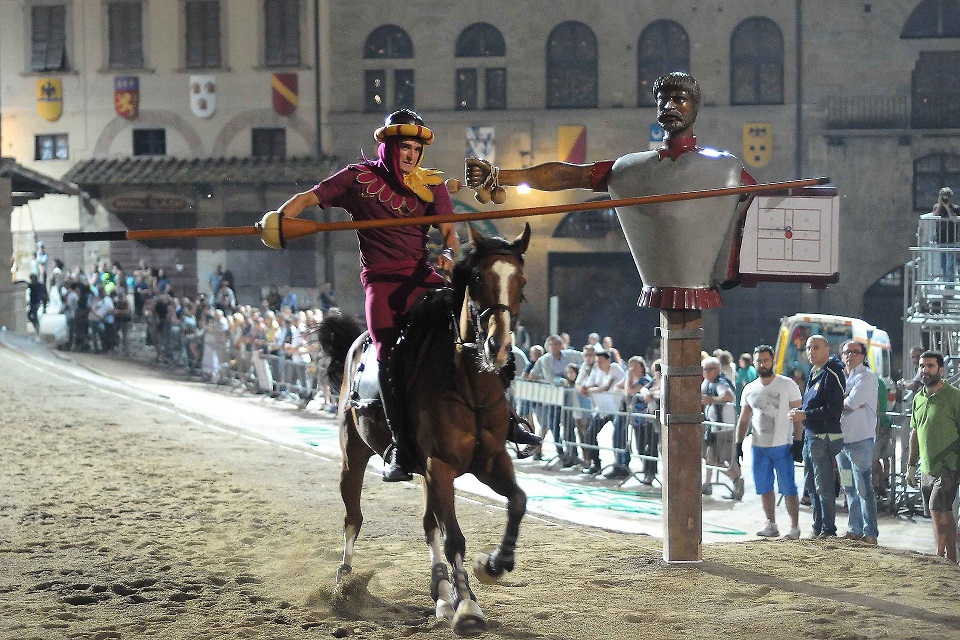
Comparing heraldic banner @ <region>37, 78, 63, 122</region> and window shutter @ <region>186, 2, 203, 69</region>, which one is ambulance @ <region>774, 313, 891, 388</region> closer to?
window shutter @ <region>186, 2, 203, 69</region>

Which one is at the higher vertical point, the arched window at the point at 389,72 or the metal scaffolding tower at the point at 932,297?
the arched window at the point at 389,72

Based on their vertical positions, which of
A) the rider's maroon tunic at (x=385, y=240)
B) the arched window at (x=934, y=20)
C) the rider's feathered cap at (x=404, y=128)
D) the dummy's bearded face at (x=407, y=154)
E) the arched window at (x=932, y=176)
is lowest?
the rider's maroon tunic at (x=385, y=240)

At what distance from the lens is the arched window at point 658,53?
1388 inches

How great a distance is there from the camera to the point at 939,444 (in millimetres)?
11492

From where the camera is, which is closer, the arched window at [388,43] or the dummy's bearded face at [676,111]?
the dummy's bearded face at [676,111]

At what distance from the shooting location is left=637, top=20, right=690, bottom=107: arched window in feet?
116

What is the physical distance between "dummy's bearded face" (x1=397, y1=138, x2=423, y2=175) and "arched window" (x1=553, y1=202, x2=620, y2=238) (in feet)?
89.6

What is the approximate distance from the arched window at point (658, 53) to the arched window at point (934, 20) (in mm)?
5705

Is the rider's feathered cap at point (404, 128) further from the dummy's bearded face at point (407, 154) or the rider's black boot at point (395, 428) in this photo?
the rider's black boot at point (395, 428)

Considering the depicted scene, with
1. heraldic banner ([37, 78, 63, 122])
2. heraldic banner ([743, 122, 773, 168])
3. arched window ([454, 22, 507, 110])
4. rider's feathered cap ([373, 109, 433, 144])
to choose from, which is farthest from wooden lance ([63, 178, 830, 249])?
heraldic banner ([37, 78, 63, 122])

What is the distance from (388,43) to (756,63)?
10.4 m

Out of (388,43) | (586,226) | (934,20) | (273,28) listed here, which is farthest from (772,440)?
(273,28)

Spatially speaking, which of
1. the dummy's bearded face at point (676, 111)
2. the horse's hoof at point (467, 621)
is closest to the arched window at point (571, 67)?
the dummy's bearded face at point (676, 111)

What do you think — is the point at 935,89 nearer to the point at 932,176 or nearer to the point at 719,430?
the point at 932,176
